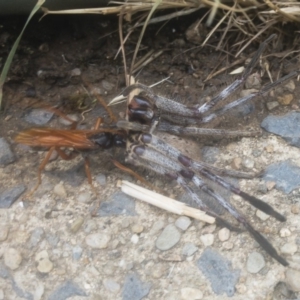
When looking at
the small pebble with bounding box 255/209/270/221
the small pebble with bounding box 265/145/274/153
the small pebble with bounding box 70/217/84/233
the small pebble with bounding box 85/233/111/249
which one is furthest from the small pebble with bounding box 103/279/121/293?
the small pebble with bounding box 265/145/274/153

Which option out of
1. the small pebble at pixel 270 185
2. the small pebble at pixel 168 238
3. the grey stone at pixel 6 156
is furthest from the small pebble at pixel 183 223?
the grey stone at pixel 6 156

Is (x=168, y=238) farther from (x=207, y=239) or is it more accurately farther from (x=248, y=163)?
(x=248, y=163)

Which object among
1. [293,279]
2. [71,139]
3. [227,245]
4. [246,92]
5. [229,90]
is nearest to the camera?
[293,279]

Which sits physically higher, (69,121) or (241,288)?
(69,121)

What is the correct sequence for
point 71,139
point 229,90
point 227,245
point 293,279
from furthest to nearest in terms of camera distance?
point 229,90
point 71,139
point 227,245
point 293,279

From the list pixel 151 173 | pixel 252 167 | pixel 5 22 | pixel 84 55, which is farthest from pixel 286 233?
pixel 5 22

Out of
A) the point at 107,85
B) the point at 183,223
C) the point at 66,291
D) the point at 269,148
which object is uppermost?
the point at 107,85

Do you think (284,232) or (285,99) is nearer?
(284,232)

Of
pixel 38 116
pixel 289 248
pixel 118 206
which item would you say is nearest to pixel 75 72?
pixel 38 116
